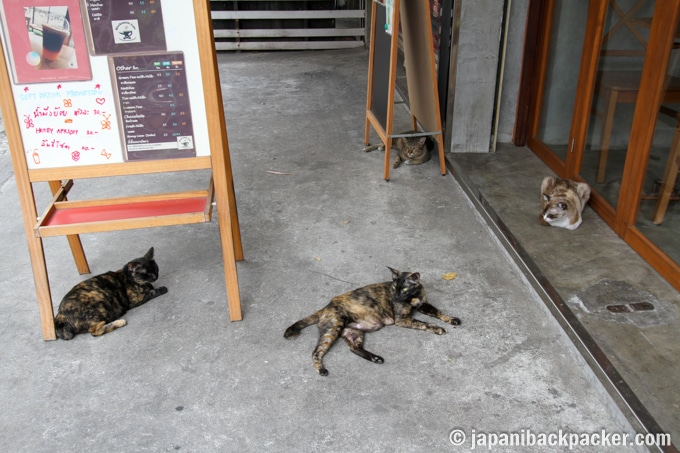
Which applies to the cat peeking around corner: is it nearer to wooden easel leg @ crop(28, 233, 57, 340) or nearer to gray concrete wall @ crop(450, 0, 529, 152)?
gray concrete wall @ crop(450, 0, 529, 152)

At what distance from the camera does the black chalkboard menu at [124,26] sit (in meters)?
3.07

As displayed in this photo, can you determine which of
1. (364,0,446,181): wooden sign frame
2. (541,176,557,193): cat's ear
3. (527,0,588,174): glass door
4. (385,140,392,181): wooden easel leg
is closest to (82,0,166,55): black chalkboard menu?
(364,0,446,181): wooden sign frame

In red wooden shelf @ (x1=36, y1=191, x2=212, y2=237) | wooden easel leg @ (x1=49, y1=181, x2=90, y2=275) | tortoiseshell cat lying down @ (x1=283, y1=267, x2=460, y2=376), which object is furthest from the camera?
wooden easel leg @ (x1=49, y1=181, x2=90, y2=275)

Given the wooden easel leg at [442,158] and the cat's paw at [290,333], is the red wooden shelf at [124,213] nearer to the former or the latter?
the cat's paw at [290,333]

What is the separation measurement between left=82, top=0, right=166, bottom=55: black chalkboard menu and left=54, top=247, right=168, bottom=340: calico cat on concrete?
1421 millimetres

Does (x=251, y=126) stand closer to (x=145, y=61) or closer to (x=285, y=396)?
(x=145, y=61)

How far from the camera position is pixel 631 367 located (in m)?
2.99

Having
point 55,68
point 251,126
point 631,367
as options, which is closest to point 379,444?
point 631,367

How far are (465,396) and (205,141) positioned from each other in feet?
6.76

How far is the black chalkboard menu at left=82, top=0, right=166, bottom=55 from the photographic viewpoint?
307 centimetres

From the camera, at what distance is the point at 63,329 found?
350cm

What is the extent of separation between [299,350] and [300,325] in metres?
0.17

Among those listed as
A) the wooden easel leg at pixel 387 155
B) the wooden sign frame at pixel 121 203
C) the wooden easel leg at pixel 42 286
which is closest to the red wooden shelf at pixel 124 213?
the wooden sign frame at pixel 121 203

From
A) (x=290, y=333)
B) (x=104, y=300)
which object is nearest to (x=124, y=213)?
(x=104, y=300)
